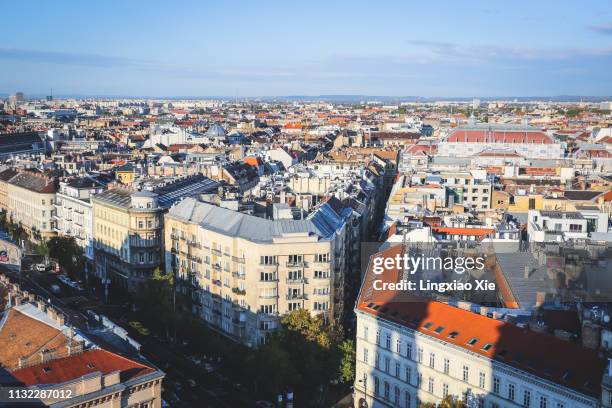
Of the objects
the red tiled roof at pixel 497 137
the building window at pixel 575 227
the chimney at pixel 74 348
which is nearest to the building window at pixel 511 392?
the chimney at pixel 74 348

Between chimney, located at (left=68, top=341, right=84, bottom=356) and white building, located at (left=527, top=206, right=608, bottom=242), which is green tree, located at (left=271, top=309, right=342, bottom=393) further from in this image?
white building, located at (left=527, top=206, right=608, bottom=242)

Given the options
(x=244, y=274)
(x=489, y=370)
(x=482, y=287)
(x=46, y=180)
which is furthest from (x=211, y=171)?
(x=489, y=370)

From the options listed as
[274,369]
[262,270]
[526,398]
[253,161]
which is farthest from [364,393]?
[253,161]

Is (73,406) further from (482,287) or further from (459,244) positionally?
(459,244)

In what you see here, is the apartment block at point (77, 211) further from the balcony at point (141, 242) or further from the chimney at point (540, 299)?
the chimney at point (540, 299)

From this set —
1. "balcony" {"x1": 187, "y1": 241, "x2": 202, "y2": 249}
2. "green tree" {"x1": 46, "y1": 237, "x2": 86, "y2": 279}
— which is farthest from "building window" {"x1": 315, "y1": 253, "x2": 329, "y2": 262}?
"green tree" {"x1": 46, "y1": 237, "x2": 86, "y2": 279}

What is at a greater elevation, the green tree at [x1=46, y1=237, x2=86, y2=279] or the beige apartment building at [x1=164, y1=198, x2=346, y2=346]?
the beige apartment building at [x1=164, y1=198, x2=346, y2=346]
